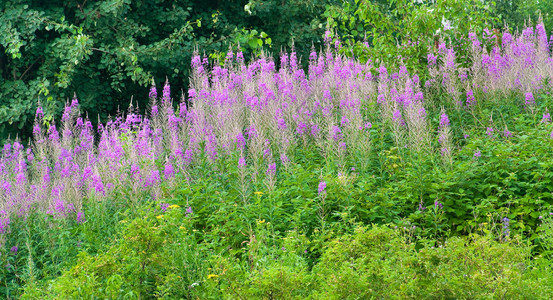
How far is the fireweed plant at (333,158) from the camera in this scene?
5.00 m

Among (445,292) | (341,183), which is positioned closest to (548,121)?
(341,183)

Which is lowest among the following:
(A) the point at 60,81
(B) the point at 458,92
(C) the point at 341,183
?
(C) the point at 341,183

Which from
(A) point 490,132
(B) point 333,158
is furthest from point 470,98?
(B) point 333,158

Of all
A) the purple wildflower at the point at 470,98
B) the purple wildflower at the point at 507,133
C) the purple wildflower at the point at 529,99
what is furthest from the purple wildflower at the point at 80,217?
the purple wildflower at the point at 529,99

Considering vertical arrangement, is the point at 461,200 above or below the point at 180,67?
below

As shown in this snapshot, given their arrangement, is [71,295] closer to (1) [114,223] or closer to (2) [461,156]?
(1) [114,223]

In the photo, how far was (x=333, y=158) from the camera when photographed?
5844mm

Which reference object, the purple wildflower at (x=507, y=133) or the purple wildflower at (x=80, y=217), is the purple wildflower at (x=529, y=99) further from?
the purple wildflower at (x=80, y=217)

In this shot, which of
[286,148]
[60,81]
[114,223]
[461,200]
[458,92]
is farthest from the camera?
[60,81]

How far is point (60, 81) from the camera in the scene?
32.6ft

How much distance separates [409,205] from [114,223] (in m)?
2.61

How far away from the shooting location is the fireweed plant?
5.00 metres

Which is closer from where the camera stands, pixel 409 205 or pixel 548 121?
pixel 409 205

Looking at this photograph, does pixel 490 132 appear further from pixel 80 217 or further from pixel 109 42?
pixel 109 42
